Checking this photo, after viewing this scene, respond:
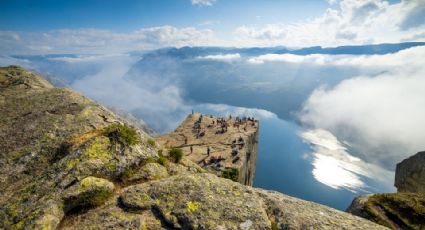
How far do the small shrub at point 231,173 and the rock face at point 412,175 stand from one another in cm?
2518

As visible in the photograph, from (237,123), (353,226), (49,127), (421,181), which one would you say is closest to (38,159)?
(49,127)

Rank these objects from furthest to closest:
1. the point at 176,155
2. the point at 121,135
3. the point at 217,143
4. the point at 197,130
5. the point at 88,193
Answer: the point at 197,130
the point at 217,143
the point at 176,155
the point at 121,135
the point at 88,193

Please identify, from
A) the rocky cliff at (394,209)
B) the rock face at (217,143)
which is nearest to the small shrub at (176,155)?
the rocky cliff at (394,209)

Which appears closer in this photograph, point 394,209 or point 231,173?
point 394,209

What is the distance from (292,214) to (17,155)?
1443 cm

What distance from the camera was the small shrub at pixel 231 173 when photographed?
4178cm

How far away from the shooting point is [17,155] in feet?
45.9

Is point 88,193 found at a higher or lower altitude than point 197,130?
higher

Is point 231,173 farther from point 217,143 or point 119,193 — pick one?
point 119,193

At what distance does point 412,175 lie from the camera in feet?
125

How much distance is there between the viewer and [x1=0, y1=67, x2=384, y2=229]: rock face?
1003cm

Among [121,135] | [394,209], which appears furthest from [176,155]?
[394,209]

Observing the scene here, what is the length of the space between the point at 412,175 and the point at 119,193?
142 ft

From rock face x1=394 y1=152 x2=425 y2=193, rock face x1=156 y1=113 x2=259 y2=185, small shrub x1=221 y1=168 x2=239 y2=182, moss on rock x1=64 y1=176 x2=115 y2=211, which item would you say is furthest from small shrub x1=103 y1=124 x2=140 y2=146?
rock face x1=394 y1=152 x2=425 y2=193
